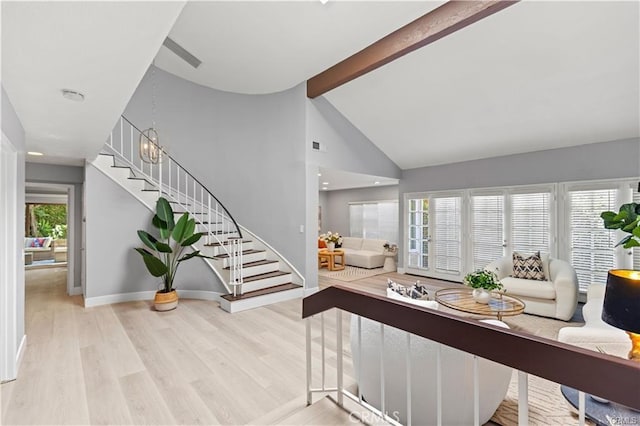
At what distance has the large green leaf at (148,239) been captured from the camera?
4.52 m

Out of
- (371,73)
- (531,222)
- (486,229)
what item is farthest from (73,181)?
(531,222)

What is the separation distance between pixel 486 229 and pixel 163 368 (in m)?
6.21

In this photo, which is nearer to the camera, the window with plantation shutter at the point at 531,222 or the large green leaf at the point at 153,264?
the large green leaf at the point at 153,264

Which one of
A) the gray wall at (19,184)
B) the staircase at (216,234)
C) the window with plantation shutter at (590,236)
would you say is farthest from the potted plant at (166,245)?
the window with plantation shutter at (590,236)

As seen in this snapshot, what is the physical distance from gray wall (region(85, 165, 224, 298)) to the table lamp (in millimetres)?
4879

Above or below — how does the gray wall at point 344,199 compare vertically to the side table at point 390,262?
above

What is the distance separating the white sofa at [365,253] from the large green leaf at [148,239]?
5269 millimetres

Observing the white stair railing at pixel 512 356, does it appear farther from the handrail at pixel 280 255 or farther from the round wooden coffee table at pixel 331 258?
the round wooden coffee table at pixel 331 258

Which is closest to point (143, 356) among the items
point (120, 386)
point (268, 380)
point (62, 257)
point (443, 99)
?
point (120, 386)

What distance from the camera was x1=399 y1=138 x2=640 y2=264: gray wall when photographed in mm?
4691

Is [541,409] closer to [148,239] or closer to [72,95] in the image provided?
[72,95]

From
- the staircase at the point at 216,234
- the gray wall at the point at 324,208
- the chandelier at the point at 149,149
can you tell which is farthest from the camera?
the gray wall at the point at 324,208

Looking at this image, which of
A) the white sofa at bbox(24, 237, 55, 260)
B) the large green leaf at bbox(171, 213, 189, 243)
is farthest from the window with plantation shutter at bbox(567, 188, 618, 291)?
the white sofa at bbox(24, 237, 55, 260)

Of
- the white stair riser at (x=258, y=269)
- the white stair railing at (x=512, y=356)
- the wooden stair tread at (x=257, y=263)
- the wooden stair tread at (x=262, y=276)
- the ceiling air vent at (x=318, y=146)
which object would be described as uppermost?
the ceiling air vent at (x=318, y=146)
